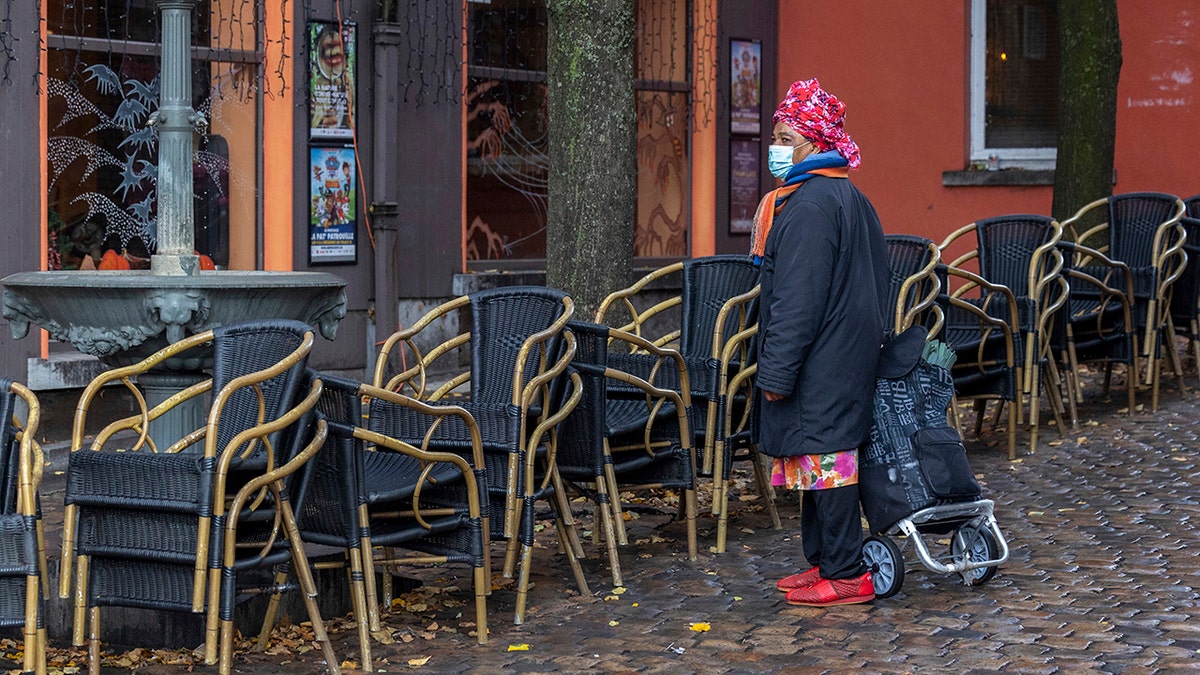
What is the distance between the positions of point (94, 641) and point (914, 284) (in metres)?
4.70

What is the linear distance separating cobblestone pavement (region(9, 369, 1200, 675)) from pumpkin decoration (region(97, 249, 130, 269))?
14.1 feet

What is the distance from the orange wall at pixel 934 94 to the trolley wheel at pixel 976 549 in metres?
8.70

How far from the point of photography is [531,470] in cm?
556

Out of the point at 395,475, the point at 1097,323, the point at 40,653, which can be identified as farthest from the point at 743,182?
the point at 40,653

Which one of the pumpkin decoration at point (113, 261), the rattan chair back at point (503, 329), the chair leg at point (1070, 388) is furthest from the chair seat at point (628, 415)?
the pumpkin decoration at point (113, 261)

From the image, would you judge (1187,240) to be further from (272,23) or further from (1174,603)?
(272,23)

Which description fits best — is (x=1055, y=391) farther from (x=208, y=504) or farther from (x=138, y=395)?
(x=208, y=504)

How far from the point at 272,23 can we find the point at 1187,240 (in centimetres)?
619

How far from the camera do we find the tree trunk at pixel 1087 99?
11305 millimetres

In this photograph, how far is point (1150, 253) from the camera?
33.6ft

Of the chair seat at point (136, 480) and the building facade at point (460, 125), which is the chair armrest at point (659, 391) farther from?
the building facade at point (460, 125)

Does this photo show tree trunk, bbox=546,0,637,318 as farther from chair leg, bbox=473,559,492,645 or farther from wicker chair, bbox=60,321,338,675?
wicker chair, bbox=60,321,338,675

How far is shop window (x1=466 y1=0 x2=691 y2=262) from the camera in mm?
12492

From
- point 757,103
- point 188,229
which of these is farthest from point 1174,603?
point 757,103
